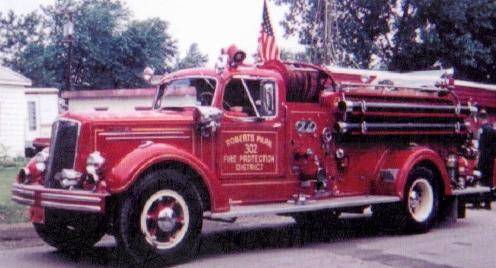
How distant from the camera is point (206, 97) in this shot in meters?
9.64

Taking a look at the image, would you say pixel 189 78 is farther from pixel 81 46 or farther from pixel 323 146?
pixel 81 46

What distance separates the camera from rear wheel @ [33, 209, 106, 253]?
8648mm

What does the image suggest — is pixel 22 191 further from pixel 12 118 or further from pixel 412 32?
pixel 412 32

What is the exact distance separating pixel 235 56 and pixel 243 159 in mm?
1364

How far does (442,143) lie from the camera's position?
1220 centimetres

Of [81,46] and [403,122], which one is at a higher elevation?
[81,46]

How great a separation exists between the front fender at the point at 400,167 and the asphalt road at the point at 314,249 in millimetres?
720

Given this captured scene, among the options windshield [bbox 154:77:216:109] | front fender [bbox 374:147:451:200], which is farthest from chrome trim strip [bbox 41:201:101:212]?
front fender [bbox 374:147:451:200]

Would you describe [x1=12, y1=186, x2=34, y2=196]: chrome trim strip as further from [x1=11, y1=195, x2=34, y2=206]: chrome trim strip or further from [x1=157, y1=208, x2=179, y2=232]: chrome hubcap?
[x1=157, y1=208, x2=179, y2=232]: chrome hubcap

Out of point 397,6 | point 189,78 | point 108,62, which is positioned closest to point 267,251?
point 189,78

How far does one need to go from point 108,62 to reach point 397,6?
2148 cm

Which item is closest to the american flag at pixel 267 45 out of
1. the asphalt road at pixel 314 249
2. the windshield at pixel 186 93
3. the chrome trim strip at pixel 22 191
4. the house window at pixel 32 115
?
the windshield at pixel 186 93

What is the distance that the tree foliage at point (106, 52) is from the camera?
157 feet

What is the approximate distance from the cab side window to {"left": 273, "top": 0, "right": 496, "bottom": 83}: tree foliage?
20.8 metres
